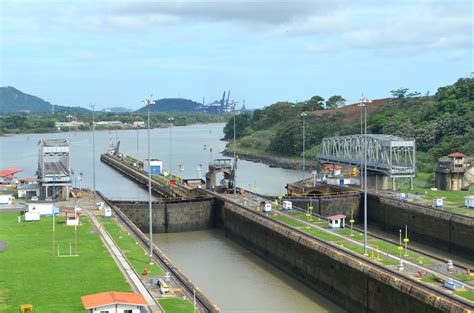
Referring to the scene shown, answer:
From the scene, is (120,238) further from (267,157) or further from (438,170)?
(267,157)

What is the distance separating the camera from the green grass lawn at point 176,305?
3722 cm

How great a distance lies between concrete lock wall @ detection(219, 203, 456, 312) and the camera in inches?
1631

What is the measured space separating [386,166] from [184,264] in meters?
41.2

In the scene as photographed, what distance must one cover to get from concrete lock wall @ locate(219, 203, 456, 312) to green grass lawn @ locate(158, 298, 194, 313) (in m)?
12.5

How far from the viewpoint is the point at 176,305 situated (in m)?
38.2

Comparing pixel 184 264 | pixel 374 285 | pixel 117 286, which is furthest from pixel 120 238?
pixel 374 285

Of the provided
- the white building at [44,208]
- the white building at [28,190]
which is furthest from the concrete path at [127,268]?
the white building at [28,190]

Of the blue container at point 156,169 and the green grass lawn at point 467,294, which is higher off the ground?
the blue container at point 156,169

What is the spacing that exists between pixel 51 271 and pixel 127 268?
4.89m

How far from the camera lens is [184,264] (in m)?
61.2

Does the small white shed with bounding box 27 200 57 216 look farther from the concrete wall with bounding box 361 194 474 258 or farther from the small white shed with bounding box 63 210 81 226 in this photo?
the concrete wall with bounding box 361 194 474 258

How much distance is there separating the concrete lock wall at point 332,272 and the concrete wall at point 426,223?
17.1 meters

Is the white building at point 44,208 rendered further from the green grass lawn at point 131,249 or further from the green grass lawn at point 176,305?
the green grass lawn at point 176,305

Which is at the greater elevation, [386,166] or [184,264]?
[386,166]
